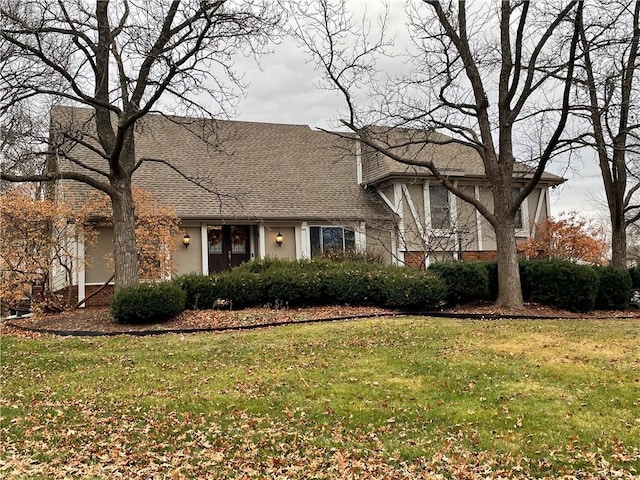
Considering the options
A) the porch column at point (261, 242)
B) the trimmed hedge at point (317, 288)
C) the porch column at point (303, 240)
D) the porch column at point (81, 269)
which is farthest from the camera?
the porch column at point (303, 240)

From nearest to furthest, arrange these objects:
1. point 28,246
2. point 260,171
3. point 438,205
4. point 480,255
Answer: point 28,246 → point 438,205 → point 260,171 → point 480,255

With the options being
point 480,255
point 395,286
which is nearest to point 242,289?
point 395,286

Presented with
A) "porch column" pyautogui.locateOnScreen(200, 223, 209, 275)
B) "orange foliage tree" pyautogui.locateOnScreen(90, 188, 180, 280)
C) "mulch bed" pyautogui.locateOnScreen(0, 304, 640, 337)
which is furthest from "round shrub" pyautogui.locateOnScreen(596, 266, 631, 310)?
"porch column" pyautogui.locateOnScreen(200, 223, 209, 275)

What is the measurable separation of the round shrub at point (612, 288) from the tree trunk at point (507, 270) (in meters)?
2.07

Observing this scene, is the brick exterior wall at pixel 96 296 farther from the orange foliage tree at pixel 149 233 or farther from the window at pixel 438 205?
the window at pixel 438 205

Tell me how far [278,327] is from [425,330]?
8.92ft

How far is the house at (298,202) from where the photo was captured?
18.0m

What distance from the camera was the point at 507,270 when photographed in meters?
12.8

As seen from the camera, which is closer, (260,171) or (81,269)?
(81,269)

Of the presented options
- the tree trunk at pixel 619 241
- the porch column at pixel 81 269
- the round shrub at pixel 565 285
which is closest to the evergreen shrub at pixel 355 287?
the round shrub at pixel 565 285

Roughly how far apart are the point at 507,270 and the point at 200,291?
7036 mm

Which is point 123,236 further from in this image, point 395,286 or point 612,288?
point 612,288

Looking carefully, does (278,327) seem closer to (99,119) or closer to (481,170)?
(99,119)

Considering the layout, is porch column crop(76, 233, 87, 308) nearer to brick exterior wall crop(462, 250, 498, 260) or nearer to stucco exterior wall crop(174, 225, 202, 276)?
stucco exterior wall crop(174, 225, 202, 276)
